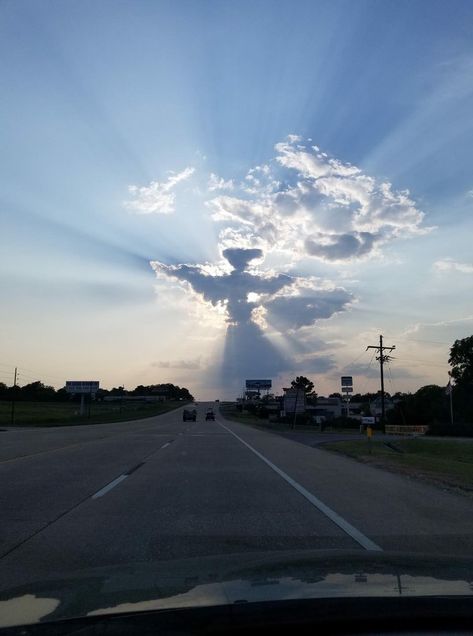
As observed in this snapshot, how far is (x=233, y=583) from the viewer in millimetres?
4406

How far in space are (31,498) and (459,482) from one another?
1030 centimetres

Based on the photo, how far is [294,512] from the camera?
1081 cm

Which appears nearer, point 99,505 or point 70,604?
point 70,604

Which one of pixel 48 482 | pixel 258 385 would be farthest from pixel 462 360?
pixel 48 482

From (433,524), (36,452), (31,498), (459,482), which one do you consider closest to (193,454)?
(36,452)

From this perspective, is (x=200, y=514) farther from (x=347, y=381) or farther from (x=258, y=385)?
(x=258, y=385)

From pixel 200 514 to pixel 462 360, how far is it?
110m

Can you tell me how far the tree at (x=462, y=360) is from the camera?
111875 millimetres

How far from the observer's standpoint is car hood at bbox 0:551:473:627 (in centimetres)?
388

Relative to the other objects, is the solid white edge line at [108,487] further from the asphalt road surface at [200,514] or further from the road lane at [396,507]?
the road lane at [396,507]

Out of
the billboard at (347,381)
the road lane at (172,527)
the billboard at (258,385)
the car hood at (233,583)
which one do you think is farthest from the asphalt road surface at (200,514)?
the billboard at (258,385)

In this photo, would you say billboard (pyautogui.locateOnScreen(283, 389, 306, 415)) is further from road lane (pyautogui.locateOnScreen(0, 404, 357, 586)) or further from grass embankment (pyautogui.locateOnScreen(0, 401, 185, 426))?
road lane (pyautogui.locateOnScreen(0, 404, 357, 586))

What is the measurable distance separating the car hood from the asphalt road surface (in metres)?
1.49

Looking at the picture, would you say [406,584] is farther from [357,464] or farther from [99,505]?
[357,464]
